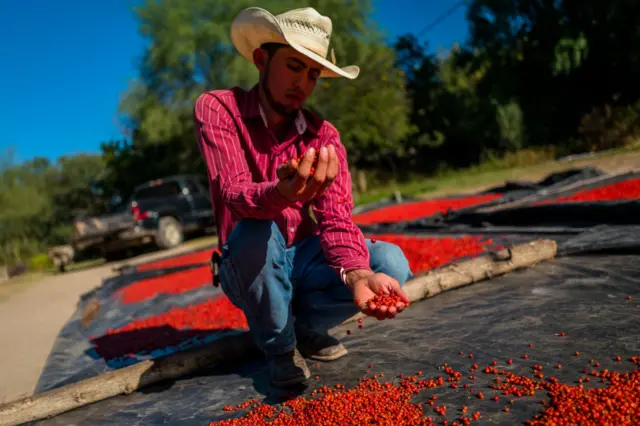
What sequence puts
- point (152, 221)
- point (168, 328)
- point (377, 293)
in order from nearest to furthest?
point (377, 293) < point (168, 328) < point (152, 221)

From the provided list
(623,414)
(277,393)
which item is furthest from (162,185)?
(623,414)

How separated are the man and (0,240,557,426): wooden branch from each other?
1.29 ft

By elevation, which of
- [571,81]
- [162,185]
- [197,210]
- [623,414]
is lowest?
[623,414]

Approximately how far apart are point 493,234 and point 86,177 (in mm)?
30463

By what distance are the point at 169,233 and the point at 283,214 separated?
38.0ft

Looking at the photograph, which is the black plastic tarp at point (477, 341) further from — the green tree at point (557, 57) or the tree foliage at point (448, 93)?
the green tree at point (557, 57)

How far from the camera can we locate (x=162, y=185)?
45.9 feet

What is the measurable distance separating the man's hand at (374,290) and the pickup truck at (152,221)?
38.1 ft

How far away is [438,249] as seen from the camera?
4590 mm

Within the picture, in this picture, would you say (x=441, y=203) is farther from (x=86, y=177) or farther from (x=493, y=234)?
(x=86, y=177)

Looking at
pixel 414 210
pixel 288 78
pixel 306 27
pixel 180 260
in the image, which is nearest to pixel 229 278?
pixel 288 78

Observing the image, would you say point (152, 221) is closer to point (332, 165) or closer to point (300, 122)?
point (300, 122)

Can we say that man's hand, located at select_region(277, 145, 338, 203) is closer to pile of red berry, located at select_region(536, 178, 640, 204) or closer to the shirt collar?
the shirt collar

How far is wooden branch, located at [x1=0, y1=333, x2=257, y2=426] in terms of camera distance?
86.1 inches
